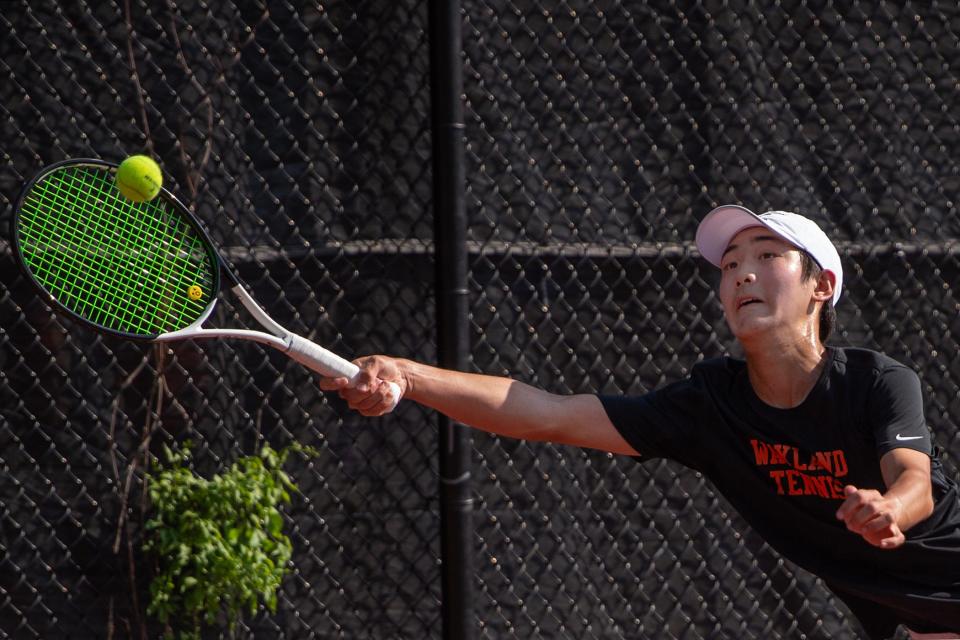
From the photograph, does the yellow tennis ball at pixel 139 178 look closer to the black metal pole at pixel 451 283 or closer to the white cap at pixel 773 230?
the black metal pole at pixel 451 283

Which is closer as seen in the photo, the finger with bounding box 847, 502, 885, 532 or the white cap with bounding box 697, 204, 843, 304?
the finger with bounding box 847, 502, 885, 532

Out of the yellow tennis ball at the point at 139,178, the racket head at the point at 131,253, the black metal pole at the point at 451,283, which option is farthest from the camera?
the black metal pole at the point at 451,283

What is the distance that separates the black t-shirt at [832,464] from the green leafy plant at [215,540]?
1131 millimetres

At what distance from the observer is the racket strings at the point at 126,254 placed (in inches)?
103

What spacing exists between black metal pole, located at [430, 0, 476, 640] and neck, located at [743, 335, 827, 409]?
86 centimetres

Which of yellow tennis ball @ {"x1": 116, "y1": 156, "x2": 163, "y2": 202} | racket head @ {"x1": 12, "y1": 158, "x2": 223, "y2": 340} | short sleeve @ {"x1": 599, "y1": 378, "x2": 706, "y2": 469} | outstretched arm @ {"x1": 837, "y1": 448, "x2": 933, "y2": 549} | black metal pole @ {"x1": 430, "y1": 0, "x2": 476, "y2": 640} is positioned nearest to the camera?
outstretched arm @ {"x1": 837, "y1": 448, "x2": 933, "y2": 549}

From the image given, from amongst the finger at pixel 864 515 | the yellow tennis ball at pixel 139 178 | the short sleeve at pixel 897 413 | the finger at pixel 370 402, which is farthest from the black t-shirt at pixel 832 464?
the yellow tennis ball at pixel 139 178

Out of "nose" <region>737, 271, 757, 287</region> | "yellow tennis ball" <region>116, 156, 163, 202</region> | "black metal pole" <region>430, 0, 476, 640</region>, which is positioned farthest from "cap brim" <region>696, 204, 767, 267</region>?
"yellow tennis ball" <region>116, 156, 163, 202</region>

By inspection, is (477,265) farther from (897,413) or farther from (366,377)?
(897,413)

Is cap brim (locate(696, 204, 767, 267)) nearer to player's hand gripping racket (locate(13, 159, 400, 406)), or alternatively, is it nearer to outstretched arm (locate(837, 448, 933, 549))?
outstretched arm (locate(837, 448, 933, 549))

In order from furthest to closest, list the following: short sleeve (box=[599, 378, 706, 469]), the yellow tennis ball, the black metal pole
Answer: the black metal pole
short sleeve (box=[599, 378, 706, 469])
the yellow tennis ball

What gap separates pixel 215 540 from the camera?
3295mm

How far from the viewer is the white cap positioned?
2.61 metres

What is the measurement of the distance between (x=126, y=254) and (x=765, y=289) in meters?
1.38
